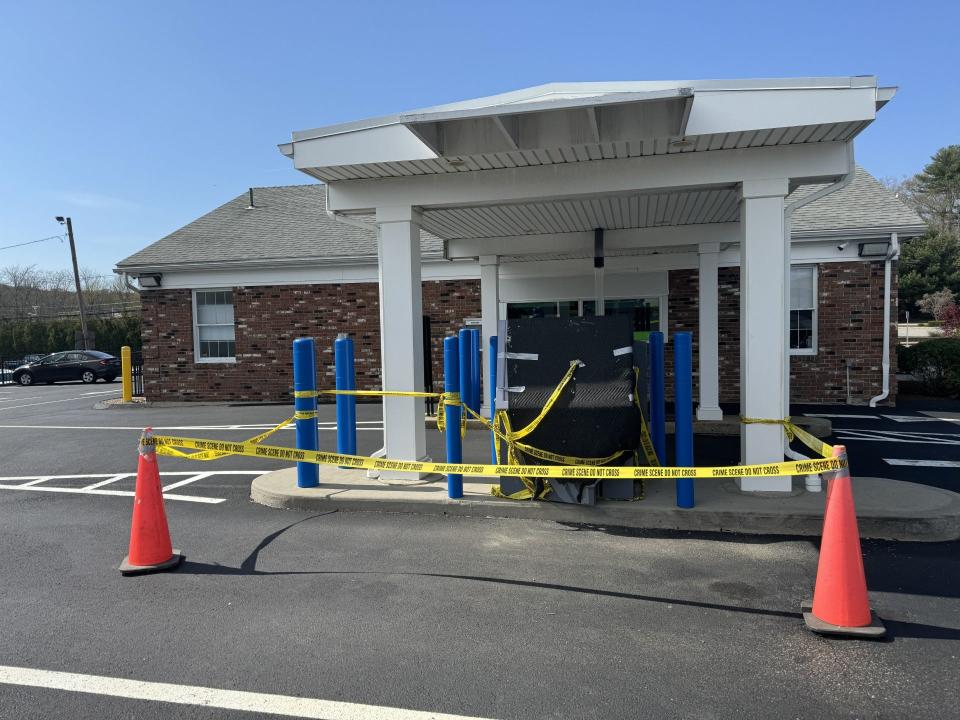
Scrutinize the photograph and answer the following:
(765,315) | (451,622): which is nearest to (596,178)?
(765,315)

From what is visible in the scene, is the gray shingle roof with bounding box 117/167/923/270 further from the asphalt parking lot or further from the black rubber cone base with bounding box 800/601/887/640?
the black rubber cone base with bounding box 800/601/887/640

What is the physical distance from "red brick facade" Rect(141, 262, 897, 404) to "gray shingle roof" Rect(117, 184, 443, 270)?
0.81 metres

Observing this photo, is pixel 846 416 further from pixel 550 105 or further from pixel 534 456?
pixel 550 105

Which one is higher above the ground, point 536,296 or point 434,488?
point 536,296

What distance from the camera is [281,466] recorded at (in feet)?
28.3

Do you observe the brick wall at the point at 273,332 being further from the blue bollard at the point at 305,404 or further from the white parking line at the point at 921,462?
the white parking line at the point at 921,462

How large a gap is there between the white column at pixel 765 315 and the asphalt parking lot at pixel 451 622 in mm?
1186

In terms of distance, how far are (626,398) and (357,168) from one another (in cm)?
345

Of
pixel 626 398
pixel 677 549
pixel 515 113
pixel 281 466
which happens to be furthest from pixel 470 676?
pixel 281 466

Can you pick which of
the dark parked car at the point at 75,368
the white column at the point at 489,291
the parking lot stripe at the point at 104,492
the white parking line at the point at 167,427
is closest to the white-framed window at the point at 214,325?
the white parking line at the point at 167,427

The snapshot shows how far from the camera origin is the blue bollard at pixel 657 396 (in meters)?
6.33

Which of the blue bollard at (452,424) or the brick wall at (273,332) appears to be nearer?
the blue bollard at (452,424)

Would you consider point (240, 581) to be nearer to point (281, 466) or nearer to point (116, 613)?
point (116, 613)

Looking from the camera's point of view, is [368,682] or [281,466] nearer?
[368,682]
